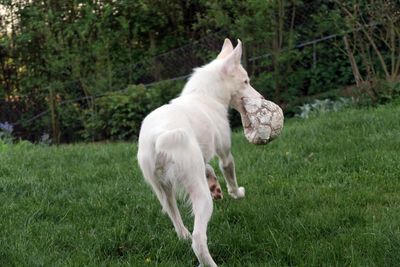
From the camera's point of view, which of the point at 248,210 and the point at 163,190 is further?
the point at 248,210

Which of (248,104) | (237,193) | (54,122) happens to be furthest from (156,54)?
(248,104)

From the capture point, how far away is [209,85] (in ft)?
14.3

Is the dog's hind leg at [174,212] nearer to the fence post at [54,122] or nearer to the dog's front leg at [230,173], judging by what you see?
the dog's front leg at [230,173]

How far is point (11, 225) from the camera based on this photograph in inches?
172

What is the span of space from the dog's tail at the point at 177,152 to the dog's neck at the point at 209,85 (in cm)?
99

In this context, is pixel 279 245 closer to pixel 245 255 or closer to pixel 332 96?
pixel 245 255

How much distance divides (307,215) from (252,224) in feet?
1.33

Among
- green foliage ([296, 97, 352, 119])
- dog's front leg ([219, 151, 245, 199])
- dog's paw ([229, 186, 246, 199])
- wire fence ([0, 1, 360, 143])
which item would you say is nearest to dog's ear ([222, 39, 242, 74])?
dog's front leg ([219, 151, 245, 199])

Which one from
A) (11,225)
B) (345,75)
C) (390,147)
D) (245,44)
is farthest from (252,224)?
(345,75)

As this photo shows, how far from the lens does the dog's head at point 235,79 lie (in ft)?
14.4

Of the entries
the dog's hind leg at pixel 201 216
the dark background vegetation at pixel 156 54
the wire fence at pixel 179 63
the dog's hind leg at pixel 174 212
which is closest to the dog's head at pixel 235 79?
the dog's hind leg at pixel 174 212

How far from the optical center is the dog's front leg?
464 centimetres

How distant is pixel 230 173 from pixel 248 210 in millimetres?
467

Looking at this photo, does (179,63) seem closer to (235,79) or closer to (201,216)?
(235,79)
